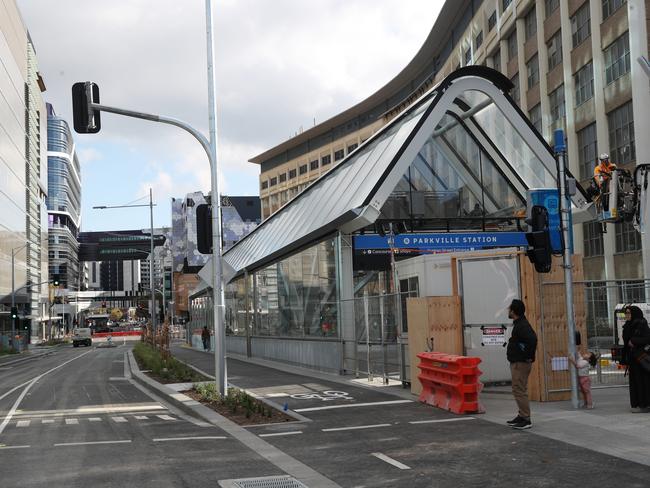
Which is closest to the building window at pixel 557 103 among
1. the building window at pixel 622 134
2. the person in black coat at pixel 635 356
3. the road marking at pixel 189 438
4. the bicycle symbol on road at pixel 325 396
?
the building window at pixel 622 134

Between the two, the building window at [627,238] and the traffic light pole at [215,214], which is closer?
the traffic light pole at [215,214]

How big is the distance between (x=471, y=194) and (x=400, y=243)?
4644mm

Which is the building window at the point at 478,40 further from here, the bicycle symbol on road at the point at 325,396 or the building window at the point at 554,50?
the bicycle symbol on road at the point at 325,396

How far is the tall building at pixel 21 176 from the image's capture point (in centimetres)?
8256

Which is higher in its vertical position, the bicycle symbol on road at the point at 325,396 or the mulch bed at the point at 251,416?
the mulch bed at the point at 251,416

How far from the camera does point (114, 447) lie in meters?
11.0

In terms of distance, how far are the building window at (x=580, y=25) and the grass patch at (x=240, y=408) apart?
32738mm

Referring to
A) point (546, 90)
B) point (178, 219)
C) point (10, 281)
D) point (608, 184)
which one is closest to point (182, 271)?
point (178, 219)

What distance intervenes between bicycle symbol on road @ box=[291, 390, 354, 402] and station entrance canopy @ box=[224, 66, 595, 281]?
639 cm

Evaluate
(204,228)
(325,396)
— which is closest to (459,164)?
(325,396)

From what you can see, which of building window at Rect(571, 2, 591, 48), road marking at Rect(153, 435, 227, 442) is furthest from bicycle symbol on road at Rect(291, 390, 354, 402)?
building window at Rect(571, 2, 591, 48)

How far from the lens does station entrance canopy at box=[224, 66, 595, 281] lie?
2367cm

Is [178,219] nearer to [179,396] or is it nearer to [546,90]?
[546,90]

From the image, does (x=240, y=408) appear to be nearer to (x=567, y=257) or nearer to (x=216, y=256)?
(x=216, y=256)
